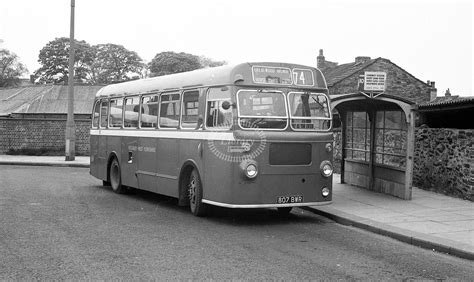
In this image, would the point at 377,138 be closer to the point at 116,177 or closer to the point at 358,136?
the point at 358,136

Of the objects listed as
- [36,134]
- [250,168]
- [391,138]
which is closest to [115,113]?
[250,168]

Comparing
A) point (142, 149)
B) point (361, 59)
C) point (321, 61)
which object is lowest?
point (142, 149)

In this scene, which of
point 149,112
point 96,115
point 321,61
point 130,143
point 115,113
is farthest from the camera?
point 321,61

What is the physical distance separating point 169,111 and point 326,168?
3699mm

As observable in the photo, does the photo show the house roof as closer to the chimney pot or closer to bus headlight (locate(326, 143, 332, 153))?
the chimney pot

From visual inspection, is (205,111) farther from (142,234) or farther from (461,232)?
(461,232)

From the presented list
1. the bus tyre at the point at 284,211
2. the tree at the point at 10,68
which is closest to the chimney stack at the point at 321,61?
→ the bus tyre at the point at 284,211

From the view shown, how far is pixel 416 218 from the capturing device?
11.2 metres

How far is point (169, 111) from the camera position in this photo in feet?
42.5

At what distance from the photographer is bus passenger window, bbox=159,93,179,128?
12625 mm

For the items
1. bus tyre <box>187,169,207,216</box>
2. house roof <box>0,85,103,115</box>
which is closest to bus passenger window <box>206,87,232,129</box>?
bus tyre <box>187,169,207,216</box>

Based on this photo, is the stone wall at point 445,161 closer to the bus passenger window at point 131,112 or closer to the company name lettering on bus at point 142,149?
the company name lettering on bus at point 142,149

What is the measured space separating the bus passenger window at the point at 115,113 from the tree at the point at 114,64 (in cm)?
7121

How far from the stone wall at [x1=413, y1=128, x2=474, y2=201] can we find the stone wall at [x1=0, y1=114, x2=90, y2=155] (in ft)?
67.0
